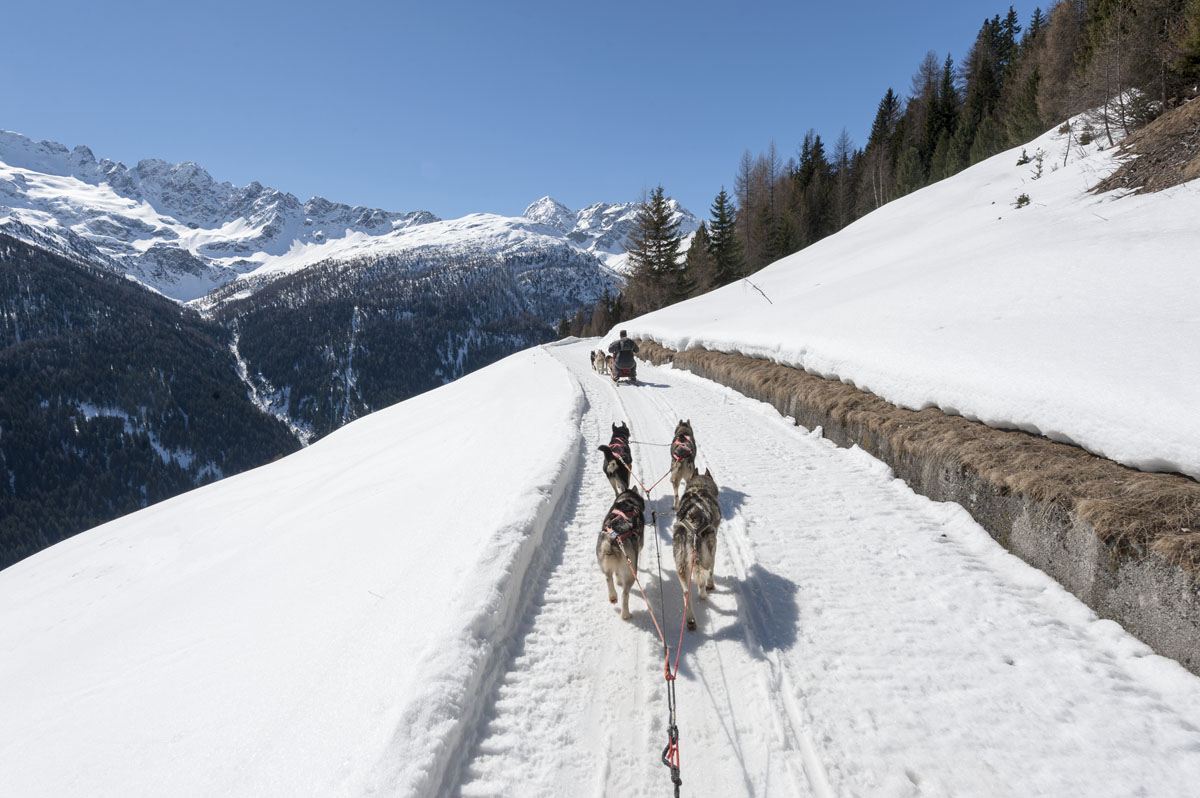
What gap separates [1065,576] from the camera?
14.0ft

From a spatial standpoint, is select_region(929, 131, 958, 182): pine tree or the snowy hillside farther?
select_region(929, 131, 958, 182): pine tree

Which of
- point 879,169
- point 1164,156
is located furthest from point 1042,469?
point 879,169

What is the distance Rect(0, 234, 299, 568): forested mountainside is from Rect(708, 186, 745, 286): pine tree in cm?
12865

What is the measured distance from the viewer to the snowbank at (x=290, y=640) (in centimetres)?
311

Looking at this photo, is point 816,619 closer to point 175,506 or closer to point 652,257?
point 175,506

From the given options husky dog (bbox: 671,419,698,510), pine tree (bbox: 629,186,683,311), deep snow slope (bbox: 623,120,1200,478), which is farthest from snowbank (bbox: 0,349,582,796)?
pine tree (bbox: 629,186,683,311)

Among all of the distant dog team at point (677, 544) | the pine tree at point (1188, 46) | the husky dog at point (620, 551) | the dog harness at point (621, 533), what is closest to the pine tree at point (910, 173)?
the pine tree at point (1188, 46)

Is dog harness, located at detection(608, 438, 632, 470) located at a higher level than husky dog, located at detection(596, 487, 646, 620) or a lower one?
higher

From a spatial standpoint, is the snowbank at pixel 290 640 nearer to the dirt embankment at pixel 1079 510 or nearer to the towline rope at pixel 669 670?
the towline rope at pixel 669 670

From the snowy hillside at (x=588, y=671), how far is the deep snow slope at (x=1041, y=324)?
4.80ft

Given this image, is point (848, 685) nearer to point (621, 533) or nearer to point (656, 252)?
point (621, 533)

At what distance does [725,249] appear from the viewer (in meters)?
45.5

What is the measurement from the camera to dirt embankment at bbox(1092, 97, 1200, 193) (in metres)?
11.3

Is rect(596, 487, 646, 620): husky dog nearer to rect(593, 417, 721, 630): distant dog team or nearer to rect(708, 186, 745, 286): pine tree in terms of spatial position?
rect(593, 417, 721, 630): distant dog team
